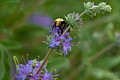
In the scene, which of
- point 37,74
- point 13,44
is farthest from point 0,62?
point 37,74

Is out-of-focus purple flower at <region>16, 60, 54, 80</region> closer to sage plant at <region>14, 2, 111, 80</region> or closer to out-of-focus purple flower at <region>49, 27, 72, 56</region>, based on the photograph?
sage plant at <region>14, 2, 111, 80</region>

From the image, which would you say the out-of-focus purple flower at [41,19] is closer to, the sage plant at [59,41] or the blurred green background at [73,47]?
the blurred green background at [73,47]

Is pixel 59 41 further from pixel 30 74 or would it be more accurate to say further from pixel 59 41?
pixel 30 74

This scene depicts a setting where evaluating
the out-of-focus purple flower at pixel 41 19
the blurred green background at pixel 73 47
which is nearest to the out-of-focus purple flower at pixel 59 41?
the blurred green background at pixel 73 47

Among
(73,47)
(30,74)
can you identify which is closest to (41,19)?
(73,47)

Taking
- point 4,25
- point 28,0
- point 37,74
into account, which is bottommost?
point 37,74

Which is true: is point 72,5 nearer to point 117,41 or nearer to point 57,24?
point 117,41
